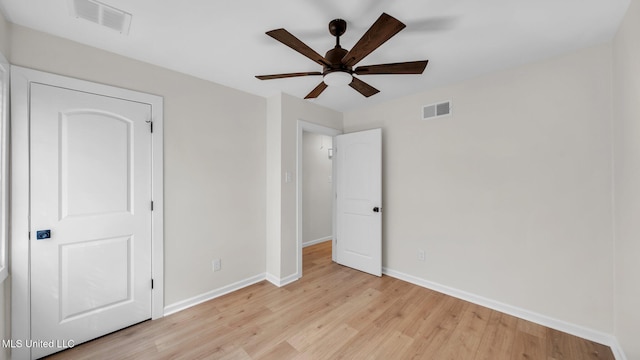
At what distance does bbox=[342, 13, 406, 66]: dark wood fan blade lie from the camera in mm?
1264

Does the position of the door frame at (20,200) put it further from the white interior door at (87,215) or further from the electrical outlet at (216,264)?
the electrical outlet at (216,264)

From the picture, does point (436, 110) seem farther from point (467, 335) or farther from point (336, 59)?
point (467, 335)

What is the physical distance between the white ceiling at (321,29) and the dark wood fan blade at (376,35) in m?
0.29

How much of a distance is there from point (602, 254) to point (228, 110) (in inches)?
147

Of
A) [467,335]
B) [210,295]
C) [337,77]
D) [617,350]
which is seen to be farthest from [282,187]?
[617,350]

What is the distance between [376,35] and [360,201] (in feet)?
7.91

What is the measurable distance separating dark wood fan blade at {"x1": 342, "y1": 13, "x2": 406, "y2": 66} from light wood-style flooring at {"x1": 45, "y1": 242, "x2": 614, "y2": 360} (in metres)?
2.16

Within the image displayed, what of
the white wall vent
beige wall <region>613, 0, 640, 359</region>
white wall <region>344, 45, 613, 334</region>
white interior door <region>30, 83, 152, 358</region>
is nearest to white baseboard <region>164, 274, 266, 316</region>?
white interior door <region>30, 83, 152, 358</region>

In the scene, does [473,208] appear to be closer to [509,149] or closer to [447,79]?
[509,149]

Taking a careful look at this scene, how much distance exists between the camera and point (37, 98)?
1.81 meters

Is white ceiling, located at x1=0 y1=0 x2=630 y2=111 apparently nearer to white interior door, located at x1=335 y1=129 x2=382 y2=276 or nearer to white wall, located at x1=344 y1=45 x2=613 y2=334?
white wall, located at x1=344 y1=45 x2=613 y2=334

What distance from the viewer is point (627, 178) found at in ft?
5.49

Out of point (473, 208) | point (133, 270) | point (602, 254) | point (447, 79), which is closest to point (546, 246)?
point (602, 254)

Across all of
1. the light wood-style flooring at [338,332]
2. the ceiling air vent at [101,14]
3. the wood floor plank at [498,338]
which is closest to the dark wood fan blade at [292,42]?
the ceiling air vent at [101,14]
